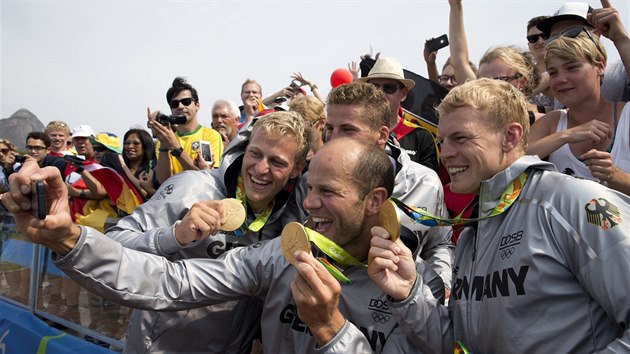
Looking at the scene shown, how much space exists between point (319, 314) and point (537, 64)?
328 centimetres

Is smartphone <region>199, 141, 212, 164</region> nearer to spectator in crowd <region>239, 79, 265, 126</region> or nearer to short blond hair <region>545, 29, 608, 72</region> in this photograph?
spectator in crowd <region>239, 79, 265, 126</region>

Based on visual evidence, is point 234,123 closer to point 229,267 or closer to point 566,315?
point 229,267

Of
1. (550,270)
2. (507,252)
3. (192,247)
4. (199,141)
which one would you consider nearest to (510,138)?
(507,252)

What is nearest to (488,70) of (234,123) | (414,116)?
(414,116)

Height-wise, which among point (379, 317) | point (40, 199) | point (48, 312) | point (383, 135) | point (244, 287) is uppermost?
point (40, 199)

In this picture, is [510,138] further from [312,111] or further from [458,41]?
[458,41]

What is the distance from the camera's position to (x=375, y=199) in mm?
2834

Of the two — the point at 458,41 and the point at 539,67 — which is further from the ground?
the point at 458,41

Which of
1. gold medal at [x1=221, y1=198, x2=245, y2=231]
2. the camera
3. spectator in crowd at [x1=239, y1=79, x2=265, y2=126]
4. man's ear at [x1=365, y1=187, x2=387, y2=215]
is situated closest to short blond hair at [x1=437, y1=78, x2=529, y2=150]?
man's ear at [x1=365, y1=187, x2=387, y2=215]

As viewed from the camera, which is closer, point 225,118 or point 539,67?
point 539,67

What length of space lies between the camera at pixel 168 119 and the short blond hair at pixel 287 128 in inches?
89.9

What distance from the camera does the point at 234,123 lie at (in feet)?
23.3

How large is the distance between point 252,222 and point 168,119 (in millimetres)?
2707

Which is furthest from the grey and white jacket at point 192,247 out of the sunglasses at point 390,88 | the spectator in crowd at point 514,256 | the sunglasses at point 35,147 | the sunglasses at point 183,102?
the sunglasses at point 35,147
